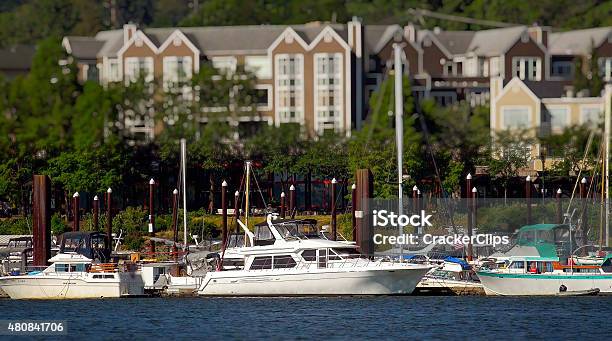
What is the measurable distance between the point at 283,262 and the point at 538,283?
11.6 meters

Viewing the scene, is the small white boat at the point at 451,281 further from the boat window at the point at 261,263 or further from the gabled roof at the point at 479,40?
the gabled roof at the point at 479,40

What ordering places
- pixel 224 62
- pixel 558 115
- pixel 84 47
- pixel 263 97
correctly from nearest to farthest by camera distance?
pixel 558 115 → pixel 263 97 → pixel 224 62 → pixel 84 47

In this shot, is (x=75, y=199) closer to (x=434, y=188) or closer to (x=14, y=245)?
(x=14, y=245)

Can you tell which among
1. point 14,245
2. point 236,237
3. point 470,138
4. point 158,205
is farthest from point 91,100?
point 236,237

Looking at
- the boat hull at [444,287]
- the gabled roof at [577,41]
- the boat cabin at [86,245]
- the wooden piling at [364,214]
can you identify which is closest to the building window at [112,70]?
the gabled roof at [577,41]

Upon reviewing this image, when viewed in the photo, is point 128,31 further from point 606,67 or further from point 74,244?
point 74,244

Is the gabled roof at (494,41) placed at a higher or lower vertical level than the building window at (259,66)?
higher

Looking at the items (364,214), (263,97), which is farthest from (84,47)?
(364,214)

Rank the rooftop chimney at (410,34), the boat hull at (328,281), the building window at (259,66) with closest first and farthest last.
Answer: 1. the boat hull at (328,281)
2. the building window at (259,66)
3. the rooftop chimney at (410,34)

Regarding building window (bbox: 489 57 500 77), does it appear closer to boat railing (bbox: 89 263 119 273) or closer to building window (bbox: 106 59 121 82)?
building window (bbox: 106 59 121 82)

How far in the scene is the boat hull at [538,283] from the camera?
81062 millimetres

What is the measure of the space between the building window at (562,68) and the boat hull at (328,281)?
95511 mm

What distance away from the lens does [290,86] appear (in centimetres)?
15888

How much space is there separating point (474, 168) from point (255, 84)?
3489 centimetres
